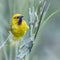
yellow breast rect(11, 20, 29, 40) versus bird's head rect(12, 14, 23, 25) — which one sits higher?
bird's head rect(12, 14, 23, 25)

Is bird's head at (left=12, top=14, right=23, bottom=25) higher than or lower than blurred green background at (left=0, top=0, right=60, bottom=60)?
higher

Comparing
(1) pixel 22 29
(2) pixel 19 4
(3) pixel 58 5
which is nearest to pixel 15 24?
(1) pixel 22 29

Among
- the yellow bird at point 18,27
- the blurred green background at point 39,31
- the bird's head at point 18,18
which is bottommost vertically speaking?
the blurred green background at point 39,31

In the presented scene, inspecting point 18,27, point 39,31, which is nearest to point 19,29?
point 18,27

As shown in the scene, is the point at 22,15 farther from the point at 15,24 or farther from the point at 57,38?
the point at 57,38

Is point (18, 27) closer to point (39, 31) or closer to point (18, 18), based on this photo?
point (18, 18)

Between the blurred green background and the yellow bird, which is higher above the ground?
the yellow bird

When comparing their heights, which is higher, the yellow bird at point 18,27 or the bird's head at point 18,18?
the bird's head at point 18,18

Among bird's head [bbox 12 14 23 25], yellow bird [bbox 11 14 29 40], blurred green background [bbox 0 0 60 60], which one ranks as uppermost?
bird's head [bbox 12 14 23 25]
